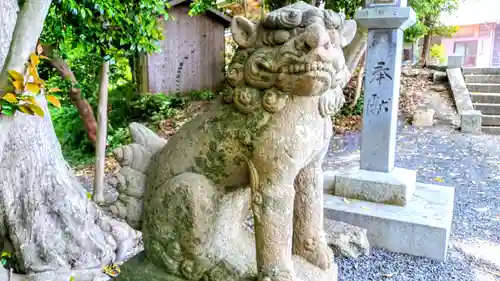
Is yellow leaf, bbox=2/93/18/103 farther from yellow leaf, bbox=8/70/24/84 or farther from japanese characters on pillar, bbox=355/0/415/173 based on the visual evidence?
japanese characters on pillar, bbox=355/0/415/173

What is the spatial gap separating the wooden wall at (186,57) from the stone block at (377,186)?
7575 millimetres

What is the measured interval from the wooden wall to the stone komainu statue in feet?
29.3

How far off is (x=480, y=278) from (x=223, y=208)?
235 centimetres

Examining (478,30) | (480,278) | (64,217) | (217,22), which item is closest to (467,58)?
(478,30)

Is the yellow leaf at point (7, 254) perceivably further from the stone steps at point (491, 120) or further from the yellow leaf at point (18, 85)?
the stone steps at point (491, 120)

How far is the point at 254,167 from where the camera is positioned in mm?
1542

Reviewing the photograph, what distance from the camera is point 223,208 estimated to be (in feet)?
5.58

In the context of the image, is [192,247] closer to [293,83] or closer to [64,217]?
[293,83]

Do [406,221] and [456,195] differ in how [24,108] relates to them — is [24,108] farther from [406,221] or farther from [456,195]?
[456,195]

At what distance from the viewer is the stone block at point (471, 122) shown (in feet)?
24.2

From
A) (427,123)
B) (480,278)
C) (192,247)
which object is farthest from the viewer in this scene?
(427,123)

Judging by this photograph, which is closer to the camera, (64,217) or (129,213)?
(129,213)

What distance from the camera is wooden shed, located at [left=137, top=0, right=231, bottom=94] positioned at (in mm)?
10430

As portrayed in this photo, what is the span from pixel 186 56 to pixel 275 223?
389 inches
